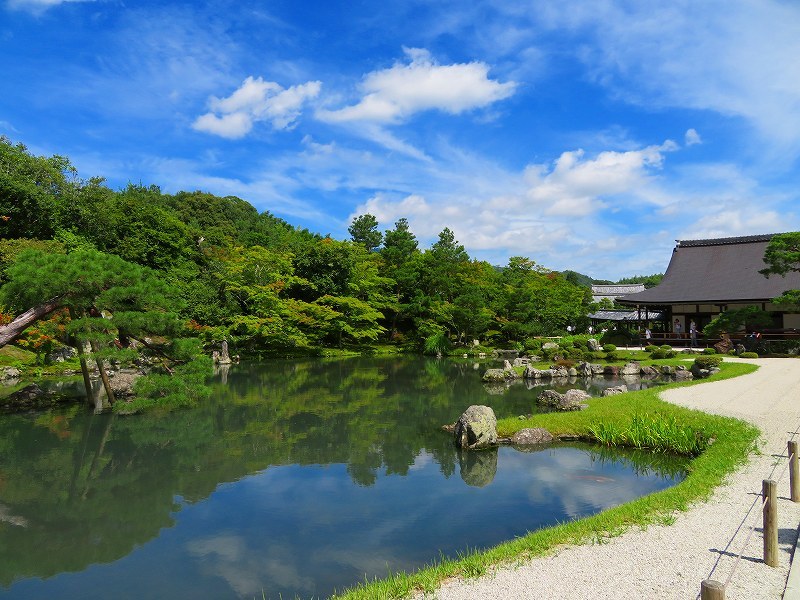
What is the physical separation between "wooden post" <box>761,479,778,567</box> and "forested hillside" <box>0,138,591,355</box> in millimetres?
24239

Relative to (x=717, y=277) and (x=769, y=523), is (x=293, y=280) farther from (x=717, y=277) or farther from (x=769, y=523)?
(x=769, y=523)

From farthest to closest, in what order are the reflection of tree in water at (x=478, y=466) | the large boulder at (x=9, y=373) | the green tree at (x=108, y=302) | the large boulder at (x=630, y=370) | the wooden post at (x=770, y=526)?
1. the large boulder at (x=630, y=370)
2. the large boulder at (x=9, y=373)
3. the green tree at (x=108, y=302)
4. the reflection of tree in water at (x=478, y=466)
5. the wooden post at (x=770, y=526)

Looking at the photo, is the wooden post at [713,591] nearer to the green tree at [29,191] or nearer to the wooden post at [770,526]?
the wooden post at [770,526]

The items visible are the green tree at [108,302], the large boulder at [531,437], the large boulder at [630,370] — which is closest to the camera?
the large boulder at [531,437]

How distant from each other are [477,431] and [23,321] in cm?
1033

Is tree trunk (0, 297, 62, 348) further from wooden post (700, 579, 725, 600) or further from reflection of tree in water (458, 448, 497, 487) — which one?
wooden post (700, 579, 725, 600)

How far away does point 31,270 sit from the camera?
1131cm

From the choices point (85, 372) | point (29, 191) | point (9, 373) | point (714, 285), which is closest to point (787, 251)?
point (714, 285)

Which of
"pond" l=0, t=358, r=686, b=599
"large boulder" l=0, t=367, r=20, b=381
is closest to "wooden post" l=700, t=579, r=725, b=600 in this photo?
"pond" l=0, t=358, r=686, b=599

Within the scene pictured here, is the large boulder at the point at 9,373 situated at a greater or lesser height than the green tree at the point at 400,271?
lesser

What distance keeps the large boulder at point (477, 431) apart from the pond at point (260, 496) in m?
0.28

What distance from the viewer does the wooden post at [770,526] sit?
4.00m

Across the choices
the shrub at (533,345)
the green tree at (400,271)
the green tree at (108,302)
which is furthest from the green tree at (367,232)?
the green tree at (108,302)

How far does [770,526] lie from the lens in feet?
13.2
